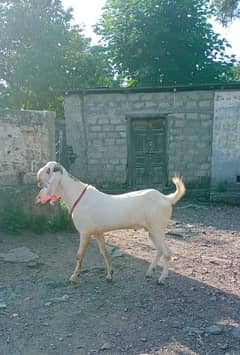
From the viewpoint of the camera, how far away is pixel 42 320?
3969 millimetres

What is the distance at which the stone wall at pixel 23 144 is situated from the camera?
7.43 meters

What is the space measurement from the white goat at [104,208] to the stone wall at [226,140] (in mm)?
7107

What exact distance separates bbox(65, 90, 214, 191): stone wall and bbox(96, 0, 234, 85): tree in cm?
628

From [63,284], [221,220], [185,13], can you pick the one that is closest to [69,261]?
[63,284]

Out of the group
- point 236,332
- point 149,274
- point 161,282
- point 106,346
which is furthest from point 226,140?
point 106,346

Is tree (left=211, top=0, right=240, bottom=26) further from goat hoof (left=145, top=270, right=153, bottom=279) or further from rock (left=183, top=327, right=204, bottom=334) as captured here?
rock (left=183, top=327, right=204, bottom=334)

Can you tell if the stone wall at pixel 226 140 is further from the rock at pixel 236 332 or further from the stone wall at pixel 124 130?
the rock at pixel 236 332

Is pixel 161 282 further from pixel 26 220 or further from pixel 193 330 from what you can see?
pixel 26 220

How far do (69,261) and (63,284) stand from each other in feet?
3.03

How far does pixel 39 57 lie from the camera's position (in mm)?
16188

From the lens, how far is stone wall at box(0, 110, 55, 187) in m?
7.43

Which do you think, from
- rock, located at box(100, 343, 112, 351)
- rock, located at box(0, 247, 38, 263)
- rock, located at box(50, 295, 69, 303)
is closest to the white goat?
rock, located at box(50, 295, 69, 303)

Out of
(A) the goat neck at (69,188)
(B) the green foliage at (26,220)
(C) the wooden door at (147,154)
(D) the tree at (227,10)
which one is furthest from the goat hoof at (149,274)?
(D) the tree at (227,10)

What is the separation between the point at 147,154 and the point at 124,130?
0.95m
